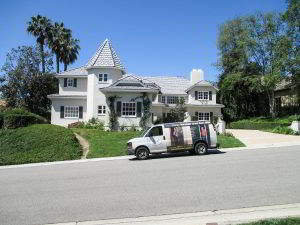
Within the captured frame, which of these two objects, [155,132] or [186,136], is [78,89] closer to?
[155,132]

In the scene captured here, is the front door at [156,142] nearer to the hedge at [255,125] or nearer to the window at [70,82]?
the hedge at [255,125]

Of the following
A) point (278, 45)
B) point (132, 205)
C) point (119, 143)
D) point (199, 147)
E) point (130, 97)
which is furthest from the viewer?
point (278, 45)

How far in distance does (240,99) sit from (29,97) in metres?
32.3

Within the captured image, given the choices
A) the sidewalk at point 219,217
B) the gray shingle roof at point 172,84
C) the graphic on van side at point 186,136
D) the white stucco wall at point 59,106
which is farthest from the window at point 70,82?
the sidewalk at point 219,217

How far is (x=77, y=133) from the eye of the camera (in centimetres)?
2759

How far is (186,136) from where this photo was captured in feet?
61.3

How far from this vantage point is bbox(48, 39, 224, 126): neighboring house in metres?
31.0

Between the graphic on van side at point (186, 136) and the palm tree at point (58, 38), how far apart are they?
1528 inches

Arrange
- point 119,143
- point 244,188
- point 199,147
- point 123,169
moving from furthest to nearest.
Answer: point 119,143, point 199,147, point 123,169, point 244,188

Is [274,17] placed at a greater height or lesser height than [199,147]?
greater

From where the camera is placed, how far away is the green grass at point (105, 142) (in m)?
21.2

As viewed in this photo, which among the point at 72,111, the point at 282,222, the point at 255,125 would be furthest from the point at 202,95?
the point at 282,222

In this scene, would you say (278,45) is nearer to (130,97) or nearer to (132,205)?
(130,97)

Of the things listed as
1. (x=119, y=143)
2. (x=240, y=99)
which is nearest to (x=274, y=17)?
(x=240, y=99)
